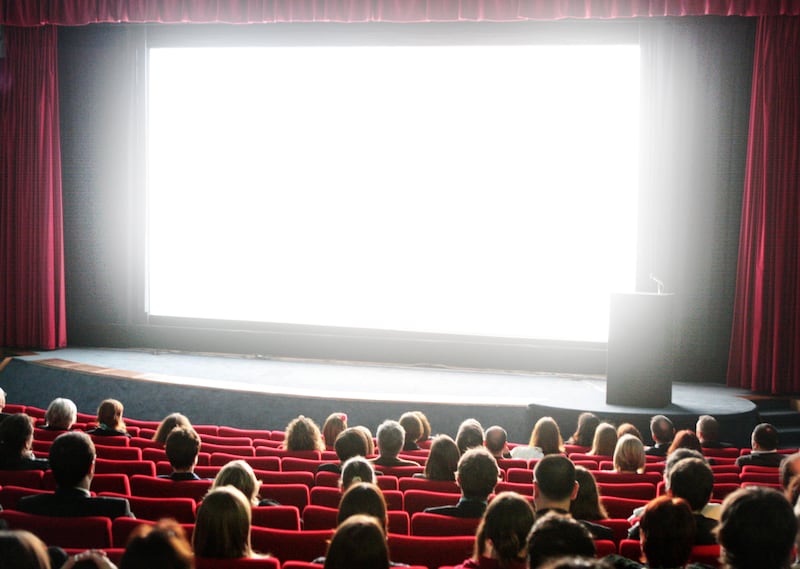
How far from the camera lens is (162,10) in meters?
10.5

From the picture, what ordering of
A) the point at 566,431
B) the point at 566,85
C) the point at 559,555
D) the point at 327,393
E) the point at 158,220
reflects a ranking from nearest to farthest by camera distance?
1. the point at 559,555
2. the point at 566,431
3. the point at 327,393
4. the point at 566,85
5. the point at 158,220

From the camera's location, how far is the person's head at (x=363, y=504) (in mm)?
3252

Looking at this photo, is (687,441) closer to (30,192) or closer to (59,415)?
(59,415)

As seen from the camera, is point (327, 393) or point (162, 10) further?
point (162, 10)

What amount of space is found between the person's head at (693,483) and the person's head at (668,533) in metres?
0.95

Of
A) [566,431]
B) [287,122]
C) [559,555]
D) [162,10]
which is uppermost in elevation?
[162,10]

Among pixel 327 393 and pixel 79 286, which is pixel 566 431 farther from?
pixel 79 286

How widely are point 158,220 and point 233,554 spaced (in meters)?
8.97

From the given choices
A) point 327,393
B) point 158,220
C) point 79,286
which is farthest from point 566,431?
point 79,286

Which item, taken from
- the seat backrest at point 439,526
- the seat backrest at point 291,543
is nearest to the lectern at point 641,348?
the seat backrest at point 439,526

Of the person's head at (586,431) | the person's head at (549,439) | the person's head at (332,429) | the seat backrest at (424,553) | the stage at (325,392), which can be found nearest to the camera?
the seat backrest at (424,553)

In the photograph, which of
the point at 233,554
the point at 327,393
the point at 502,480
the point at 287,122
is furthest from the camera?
the point at 287,122

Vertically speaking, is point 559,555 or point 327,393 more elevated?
point 559,555

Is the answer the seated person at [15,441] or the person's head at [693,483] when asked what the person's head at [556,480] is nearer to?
the person's head at [693,483]
